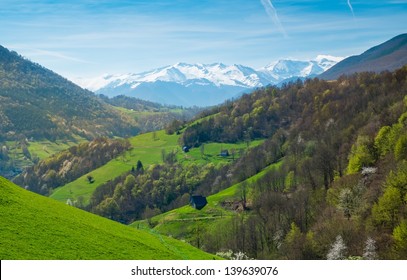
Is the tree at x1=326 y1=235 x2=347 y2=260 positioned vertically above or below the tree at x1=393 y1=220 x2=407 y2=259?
below

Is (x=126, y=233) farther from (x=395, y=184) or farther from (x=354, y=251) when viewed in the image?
(x=395, y=184)

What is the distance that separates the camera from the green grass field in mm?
127625

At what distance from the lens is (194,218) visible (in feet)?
448

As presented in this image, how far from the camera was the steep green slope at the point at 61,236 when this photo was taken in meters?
28.8

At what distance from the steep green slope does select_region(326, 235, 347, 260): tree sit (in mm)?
30975

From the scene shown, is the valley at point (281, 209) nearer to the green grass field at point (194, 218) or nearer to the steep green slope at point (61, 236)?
the steep green slope at point (61, 236)

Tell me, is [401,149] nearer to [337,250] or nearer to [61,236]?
[337,250]

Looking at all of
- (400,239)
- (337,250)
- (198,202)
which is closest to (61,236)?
(337,250)

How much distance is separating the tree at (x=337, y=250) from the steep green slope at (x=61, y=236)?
102 ft

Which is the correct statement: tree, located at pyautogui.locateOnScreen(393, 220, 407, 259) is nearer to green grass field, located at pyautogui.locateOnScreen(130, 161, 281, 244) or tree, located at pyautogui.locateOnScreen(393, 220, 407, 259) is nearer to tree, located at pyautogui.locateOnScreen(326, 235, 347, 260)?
tree, located at pyautogui.locateOnScreen(326, 235, 347, 260)

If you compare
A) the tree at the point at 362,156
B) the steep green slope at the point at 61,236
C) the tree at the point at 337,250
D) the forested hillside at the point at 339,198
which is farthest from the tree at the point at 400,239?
the tree at the point at 362,156

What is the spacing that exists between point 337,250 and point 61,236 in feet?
149

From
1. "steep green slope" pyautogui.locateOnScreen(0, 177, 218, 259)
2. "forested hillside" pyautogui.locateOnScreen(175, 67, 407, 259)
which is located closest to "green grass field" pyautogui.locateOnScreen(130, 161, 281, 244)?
"forested hillside" pyautogui.locateOnScreen(175, 67, 407, 259)
